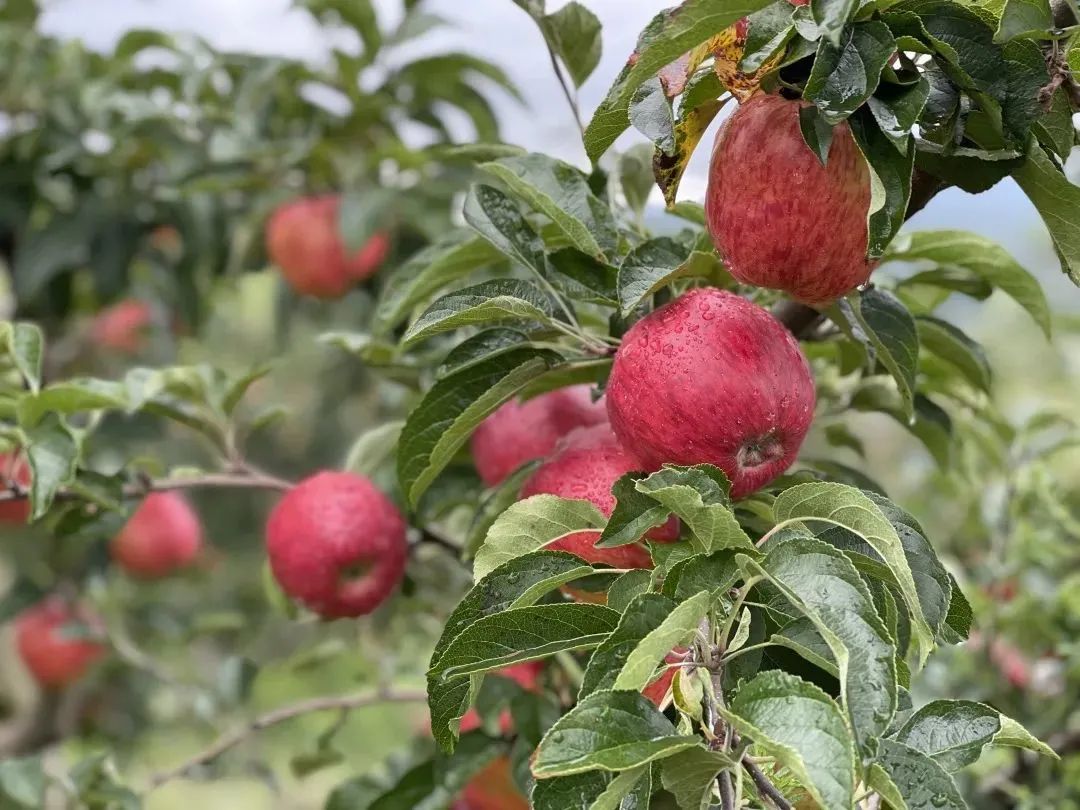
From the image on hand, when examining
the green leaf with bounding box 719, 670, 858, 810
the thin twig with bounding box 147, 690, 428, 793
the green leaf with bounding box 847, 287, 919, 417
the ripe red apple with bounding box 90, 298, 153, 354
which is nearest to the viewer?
the green leaf with bounding box 719, 670, 858, 810

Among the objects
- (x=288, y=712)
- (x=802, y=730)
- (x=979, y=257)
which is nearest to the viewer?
(x=802, y=730)

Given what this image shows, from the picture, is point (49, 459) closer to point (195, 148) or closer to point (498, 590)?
point (498, 590)

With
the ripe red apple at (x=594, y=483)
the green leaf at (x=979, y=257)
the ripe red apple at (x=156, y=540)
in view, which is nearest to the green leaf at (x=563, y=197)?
the ripe red apple at (x=594, y=483)

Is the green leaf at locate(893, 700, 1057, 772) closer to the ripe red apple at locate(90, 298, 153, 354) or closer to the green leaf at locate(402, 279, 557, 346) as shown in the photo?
the green leaf at locate(402, 279, 557, 346)

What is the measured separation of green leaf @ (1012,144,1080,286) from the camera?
553mm

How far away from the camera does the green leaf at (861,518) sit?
18.6 inches

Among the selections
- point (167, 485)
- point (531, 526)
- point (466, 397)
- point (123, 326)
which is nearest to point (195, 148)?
point (123, 326)

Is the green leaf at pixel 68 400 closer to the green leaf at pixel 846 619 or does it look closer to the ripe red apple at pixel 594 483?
the ripe red apple at pixel 594 483

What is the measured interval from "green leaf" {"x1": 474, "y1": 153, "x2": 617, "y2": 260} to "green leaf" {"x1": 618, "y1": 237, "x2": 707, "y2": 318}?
0.05 m

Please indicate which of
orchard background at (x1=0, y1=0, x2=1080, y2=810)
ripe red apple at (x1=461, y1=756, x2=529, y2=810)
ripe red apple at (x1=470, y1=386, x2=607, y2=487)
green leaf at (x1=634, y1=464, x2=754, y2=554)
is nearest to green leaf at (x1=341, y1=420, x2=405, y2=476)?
orchard background at (x1=0, y1=0, x2=1080, y2=810)

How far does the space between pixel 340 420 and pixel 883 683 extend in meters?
2.28

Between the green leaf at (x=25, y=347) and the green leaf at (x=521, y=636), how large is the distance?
502mm

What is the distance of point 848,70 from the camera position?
1.63 ft

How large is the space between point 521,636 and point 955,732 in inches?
7.9
